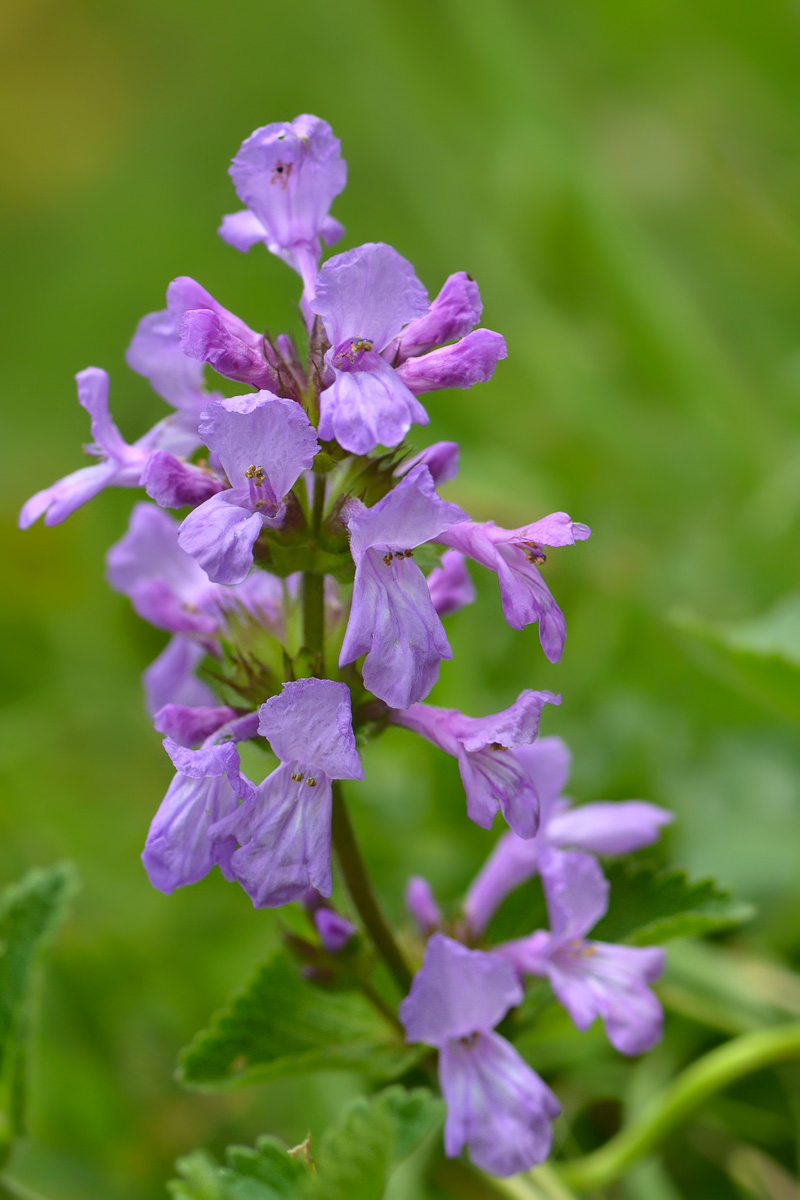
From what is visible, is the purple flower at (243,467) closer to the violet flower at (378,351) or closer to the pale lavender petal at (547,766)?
the violet flower at (378,351)

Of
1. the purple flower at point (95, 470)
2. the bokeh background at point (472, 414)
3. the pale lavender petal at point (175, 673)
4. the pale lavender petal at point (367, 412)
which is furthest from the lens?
the bokeh background at point (472, 414)

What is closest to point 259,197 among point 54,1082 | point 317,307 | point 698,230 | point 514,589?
point 317,307

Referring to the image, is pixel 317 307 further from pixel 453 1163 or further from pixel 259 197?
pixel 453 1163

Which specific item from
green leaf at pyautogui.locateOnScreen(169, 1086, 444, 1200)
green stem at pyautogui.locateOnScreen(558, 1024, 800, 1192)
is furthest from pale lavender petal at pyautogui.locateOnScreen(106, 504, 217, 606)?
green stem at pyautogui.locateOnScreen(558, 1024, 800, 1192)

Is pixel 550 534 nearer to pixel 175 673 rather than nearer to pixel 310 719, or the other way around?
pixel 310 719

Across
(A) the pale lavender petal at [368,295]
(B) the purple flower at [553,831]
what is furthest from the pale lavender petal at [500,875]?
(A) the pale lavender petal at [368,295]

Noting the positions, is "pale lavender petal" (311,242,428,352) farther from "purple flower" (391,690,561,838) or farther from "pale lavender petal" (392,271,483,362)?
"purple flower" (391,690,561,838)

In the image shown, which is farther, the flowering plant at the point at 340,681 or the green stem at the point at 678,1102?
the green stem at the point at 678,1102
